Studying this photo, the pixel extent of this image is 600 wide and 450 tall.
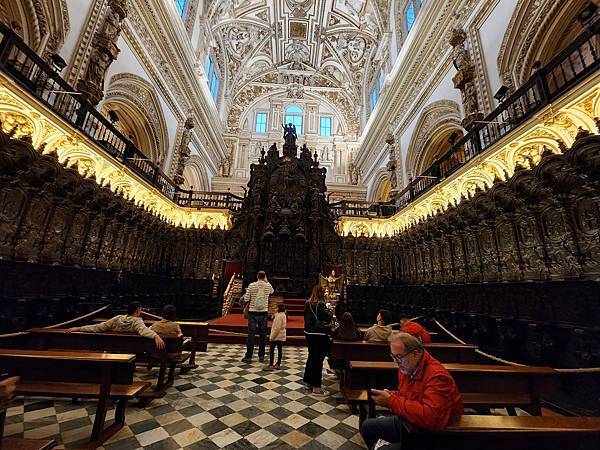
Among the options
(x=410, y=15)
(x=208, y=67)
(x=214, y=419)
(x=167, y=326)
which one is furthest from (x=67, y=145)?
(x=410, y=15)

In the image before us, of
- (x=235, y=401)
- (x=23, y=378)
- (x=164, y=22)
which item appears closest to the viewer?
(x=23, y=378)

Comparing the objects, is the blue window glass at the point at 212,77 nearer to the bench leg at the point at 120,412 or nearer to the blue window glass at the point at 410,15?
the blue window glass at the point at 410,15

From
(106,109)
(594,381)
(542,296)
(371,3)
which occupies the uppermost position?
(371,3)

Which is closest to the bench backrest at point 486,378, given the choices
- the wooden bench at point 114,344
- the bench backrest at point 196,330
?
the wooden bench at point 114,344

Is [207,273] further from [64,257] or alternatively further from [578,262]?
[578,262]

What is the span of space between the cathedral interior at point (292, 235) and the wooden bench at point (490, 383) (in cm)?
2

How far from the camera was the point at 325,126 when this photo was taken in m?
21.2

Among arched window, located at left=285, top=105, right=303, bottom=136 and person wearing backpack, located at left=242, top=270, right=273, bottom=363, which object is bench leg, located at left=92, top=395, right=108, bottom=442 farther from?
arched window, located at left=285, top=105, right=303, bottom=136

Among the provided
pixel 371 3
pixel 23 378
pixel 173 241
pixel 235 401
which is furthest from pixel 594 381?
pixel 371 3

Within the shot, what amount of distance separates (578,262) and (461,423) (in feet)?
13.7

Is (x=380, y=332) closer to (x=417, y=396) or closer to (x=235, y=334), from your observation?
(x=417, y=396)

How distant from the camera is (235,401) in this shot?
3121mm

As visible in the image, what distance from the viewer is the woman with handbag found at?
11.1 feet

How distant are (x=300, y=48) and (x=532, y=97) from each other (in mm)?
19089
